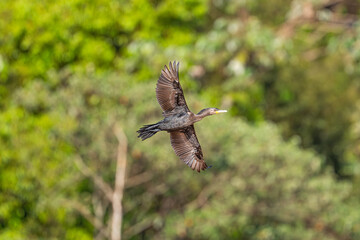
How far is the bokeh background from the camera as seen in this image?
2078 centimetres

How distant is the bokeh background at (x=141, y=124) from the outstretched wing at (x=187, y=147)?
928 cm

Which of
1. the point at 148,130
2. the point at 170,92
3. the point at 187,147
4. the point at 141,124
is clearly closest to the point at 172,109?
the point at 170,92

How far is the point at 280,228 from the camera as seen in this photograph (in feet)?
75.3

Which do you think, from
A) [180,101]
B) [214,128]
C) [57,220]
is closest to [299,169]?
[214,128]

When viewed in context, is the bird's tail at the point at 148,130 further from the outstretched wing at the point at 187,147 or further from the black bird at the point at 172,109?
the outstretched wing at the point at 187,147

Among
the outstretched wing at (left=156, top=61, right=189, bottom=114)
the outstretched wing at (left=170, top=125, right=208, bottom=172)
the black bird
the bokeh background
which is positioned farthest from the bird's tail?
the bokeh background

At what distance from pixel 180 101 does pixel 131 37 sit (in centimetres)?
1765

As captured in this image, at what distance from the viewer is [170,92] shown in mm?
9969

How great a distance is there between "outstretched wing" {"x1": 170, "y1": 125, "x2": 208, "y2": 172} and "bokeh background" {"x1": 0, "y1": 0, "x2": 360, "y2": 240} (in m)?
9.28

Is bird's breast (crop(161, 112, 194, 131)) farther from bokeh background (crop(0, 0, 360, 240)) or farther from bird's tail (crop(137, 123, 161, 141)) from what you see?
bokeh background (crop(0, 0, 360, 240))

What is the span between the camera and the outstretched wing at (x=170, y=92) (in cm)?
995

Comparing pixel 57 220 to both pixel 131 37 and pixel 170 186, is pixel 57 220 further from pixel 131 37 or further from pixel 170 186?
pixel 131 37

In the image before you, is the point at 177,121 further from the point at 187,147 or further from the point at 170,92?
the point at 187,147

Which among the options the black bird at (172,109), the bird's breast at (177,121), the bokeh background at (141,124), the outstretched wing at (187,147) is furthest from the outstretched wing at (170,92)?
the bokeh background at (141,124)
